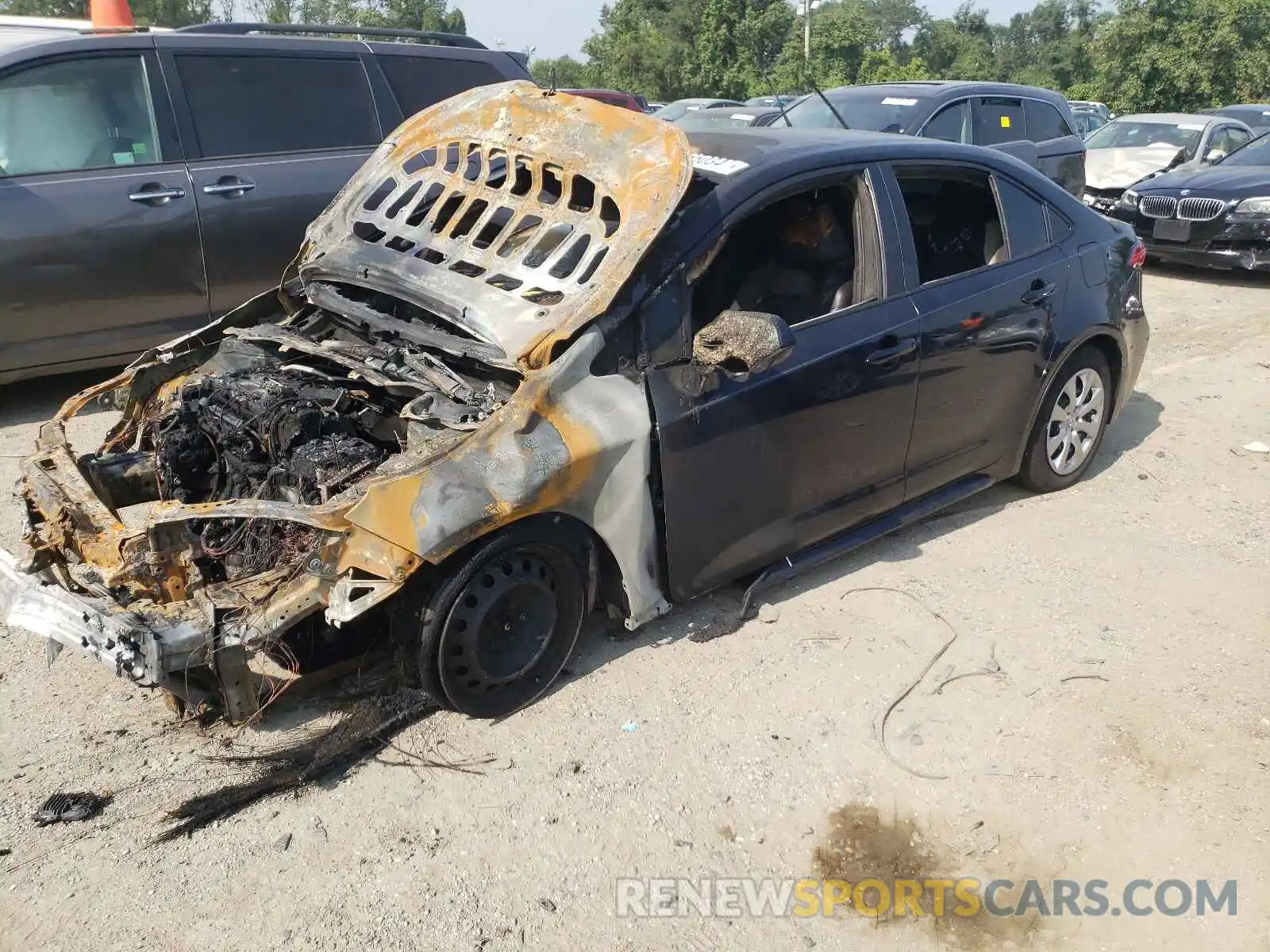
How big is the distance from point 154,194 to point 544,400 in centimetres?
374

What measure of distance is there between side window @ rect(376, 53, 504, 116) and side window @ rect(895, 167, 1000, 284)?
3.48 m

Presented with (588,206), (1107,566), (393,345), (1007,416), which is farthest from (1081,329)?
(393,345)

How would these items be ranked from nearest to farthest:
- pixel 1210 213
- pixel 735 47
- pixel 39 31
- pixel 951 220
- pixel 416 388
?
pixel 416 388 → pixel 951 220 → pixel 39 31 → pixel 1210 213 → pixel 735 47

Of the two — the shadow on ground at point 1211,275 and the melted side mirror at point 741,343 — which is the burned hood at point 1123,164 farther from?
the melted side mirror at point 741,343

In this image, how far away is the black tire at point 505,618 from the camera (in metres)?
3.06

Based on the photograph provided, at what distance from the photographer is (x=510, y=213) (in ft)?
12.4

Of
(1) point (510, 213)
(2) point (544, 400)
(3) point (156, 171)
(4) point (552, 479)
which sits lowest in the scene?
(4) point (552, 479)

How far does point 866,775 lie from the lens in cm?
320

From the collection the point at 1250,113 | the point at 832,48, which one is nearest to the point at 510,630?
the point at 1250,113

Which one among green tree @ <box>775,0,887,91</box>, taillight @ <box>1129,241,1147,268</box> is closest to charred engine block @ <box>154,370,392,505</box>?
taillight @ <box>1129,241,1147,268</box>

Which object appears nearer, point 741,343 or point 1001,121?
point 741,343

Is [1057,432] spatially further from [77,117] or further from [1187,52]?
[1187,52]

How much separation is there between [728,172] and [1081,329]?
6.85 ft

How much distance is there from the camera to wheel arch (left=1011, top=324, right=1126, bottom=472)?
4723 mm
